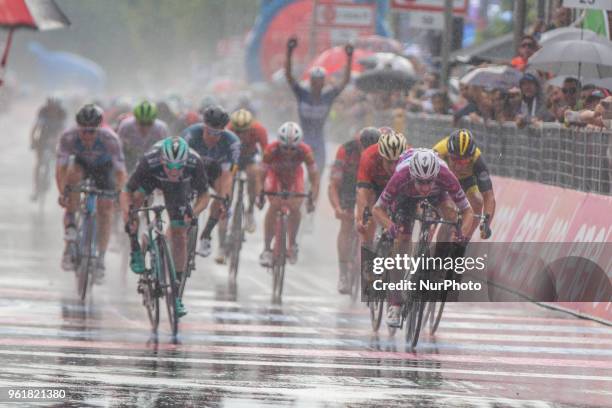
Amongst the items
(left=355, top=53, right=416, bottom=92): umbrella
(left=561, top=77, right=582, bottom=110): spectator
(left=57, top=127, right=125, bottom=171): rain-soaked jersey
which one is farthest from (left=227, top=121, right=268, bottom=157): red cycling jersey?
(left=355, top=53, right=416, bottom=92): umbrella

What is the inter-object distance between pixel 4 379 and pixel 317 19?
1108 inches

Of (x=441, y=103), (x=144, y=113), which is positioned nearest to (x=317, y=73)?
(x=441, y=103)

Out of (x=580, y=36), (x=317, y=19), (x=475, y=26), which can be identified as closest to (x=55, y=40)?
(x=475, y=26)

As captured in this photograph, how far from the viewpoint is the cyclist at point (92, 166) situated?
56.5 ft

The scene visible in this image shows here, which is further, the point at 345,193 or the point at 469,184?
the point at 345,193

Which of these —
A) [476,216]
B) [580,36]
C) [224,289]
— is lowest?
[224,289]

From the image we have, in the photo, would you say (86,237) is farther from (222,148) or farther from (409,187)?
(409,187)

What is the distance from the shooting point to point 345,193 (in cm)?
1791

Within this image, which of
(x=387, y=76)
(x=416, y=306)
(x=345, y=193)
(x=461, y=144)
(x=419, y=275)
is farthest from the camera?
(x=387, y=76)

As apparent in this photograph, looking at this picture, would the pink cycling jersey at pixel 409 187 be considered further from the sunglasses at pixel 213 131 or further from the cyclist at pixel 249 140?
the cyclist at pixel 249 140

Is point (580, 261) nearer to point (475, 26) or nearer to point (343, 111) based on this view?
point (343, 111)

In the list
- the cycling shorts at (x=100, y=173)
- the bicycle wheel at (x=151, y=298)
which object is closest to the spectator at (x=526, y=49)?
the cycling shorts at (x=100, y=173)

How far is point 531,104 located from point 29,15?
26.1ft

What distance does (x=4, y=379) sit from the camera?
10.9 meters
